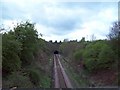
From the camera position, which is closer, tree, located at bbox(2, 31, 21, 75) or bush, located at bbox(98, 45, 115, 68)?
tree, located at bbox(2, 31, 21, 75)

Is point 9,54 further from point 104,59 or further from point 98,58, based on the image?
point 98,58

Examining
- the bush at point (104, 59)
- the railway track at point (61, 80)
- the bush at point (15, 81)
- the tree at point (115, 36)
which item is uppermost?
the tree at point (115, 36)

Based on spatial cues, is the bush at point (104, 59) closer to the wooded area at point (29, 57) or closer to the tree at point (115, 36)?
the wooded area at point (29, 57)

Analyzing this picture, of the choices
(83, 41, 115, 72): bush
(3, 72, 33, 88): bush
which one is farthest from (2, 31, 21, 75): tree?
(83, 41, 115, 72): bush

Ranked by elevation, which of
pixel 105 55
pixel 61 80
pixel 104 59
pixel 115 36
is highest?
pixel 115 36

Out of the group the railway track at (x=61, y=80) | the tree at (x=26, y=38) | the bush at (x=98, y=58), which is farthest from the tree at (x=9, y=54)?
the bush at (x=98, y=58)

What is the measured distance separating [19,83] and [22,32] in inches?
483

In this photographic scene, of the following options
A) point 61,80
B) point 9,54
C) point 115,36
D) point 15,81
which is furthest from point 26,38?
point 15,81

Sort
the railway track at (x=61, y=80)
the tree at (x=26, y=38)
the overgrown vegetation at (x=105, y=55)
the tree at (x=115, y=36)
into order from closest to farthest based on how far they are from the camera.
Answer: the tree at (x=115, y=36)
the overgrown vegetation at (x=105, y=55)
the railway track at (x=61, y=80)
the tree at (x=26, y=38)

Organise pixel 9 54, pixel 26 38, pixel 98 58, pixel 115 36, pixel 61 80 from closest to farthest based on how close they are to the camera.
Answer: pixel 9 54 → pixel 115 36 → pixel 98 58 → pixel 61 80 → pixel 26 38

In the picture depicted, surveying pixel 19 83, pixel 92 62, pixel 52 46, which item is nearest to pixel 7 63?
pixel 19 83

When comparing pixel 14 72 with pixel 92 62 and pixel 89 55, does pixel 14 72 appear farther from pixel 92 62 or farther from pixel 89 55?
pixel 89 55

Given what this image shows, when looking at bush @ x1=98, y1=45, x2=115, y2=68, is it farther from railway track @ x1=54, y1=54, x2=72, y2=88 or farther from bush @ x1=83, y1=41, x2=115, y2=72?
railway track @ x1=54, y1=54, x2=72, y2=88

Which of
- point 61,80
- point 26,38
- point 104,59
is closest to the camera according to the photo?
point 104,59
